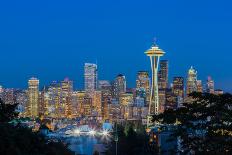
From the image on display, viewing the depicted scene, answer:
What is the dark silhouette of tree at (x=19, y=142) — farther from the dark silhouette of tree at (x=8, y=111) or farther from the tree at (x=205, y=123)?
the dark silhouette of tree at (x=8, y=111)

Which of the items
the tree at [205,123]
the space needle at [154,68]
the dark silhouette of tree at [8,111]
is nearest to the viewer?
the tree at [205,123]

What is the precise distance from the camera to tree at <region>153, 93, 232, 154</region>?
1419 cm

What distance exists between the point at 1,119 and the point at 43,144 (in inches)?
123

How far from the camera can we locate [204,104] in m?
15.0

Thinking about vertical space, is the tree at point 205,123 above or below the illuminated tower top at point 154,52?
below

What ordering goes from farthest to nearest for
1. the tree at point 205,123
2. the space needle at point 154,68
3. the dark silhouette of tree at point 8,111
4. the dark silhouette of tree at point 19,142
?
the space needle at point 154,68, the dark silhouette of tree at point 8,111, the tree at point 205,123, the dark silhouette of tree at point 19,142

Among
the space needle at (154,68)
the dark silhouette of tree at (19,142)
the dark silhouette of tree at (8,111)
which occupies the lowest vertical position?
the dark silhouette of tree at (19,142)

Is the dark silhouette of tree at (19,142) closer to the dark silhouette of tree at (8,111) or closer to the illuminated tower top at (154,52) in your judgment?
the dark silhouette of tree at (8,111)

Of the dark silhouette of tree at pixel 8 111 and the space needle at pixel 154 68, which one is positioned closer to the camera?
the dark silhouette of tree at pixel 8 111

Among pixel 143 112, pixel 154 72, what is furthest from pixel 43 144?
pixel 143 112

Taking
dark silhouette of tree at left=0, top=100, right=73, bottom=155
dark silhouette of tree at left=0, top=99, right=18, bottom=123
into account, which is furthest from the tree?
dark silhouette of tree at left=0, top=99, right=18, bottom=123

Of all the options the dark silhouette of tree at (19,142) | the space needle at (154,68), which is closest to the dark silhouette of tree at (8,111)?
the dark silhouette of tree at (19,142)

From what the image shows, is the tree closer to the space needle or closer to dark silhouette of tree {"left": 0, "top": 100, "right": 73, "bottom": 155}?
dark silhouette of tree {"left": 0, "top": 100, "right": 73, "bottom": 155}

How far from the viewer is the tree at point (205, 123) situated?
46.5 ft
